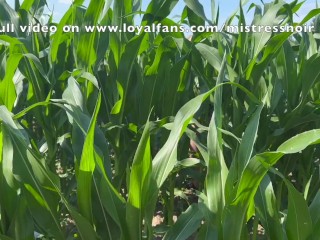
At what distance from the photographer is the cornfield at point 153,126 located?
2.71 ft

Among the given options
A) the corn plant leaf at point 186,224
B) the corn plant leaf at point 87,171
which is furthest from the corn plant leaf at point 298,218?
the corn plant leaf at point 87,171

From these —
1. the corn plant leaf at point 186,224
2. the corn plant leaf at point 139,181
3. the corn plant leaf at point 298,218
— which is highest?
the corn plant leaf at point 139,181

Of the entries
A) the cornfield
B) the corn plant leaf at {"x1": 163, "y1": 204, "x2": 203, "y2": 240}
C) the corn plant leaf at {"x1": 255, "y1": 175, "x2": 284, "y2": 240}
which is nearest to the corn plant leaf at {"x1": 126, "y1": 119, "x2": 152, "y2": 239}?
the cornfield

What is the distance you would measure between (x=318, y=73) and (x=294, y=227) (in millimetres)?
552

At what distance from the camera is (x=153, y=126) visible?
1.05m

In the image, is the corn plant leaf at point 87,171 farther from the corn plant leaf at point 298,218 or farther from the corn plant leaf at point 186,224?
the corn plant leaf at point 298,218

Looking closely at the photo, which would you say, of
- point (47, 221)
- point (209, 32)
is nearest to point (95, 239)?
point (47, 221)

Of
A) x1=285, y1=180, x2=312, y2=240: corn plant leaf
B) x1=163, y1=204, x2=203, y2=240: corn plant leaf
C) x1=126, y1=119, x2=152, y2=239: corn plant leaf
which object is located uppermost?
x1=126, y1=119, x2=152, y2=239: corn plant leaf

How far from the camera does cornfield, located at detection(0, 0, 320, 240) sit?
2.71 feet

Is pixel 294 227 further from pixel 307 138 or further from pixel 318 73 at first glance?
pixel 318 73

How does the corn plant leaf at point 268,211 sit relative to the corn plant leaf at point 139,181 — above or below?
below

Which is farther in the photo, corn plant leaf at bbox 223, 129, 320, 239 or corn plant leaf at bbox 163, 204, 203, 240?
corn plant leaf at bbox 163, 204, 203, 240

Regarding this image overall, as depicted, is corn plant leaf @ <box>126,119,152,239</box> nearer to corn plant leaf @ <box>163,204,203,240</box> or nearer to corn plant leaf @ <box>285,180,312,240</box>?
corn plant leaf @ <box>163,204,203,240</box>

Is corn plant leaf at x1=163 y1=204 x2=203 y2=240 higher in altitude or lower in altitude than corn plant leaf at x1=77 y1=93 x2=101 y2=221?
lower
